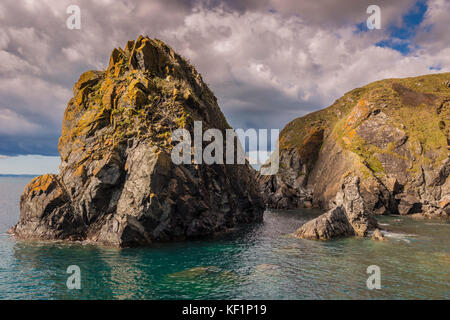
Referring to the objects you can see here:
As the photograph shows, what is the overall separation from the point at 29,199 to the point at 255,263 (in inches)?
1458

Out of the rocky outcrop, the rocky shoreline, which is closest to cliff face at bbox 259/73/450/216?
the rocky shoreline

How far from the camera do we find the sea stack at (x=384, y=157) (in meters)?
82.8

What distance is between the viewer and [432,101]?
103m

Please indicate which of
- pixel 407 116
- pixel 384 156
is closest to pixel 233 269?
pixel 384 156

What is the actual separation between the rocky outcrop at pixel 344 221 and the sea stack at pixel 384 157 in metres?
24.5

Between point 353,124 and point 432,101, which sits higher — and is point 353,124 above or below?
below

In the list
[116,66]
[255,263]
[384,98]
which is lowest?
[255,263]

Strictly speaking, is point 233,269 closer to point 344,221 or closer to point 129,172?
point 129,172

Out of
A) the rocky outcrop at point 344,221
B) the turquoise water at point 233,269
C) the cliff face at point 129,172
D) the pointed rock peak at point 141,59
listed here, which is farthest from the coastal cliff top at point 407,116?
the pointed rock peak at point 141,59

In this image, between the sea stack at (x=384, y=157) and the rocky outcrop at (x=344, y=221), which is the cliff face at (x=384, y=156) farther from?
the rocky outcrop at (x=344, y=221)

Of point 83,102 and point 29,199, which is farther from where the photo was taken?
point 83,102
